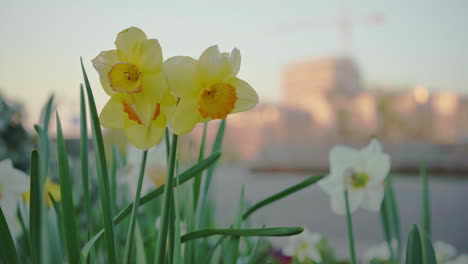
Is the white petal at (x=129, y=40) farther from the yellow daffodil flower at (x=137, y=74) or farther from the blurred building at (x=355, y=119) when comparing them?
the blurred building at (x=355, y=119)

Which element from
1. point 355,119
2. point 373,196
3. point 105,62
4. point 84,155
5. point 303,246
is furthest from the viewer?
point 355,119

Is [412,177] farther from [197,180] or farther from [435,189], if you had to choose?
[197,180]

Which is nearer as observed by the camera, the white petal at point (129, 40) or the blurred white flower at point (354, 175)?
the white petal at point (129, 40)

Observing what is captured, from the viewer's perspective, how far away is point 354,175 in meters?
0.54

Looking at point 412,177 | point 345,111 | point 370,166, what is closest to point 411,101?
point 345,111

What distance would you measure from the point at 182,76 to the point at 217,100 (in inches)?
1.1

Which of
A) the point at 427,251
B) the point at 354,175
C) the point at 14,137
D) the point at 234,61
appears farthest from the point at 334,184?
the point at 14,137

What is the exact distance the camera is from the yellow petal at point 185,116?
0.28 m

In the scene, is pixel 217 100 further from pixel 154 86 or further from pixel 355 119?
pixel 355 119

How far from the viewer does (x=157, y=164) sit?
0.61 m

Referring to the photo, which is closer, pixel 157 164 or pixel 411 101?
pixel 157 164

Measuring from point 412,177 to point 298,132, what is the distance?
4.40m

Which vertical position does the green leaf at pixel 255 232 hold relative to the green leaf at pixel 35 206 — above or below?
below

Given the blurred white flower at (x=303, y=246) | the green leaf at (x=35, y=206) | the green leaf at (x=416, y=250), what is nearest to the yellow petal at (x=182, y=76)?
the green leaf at (x=35, y=206)
